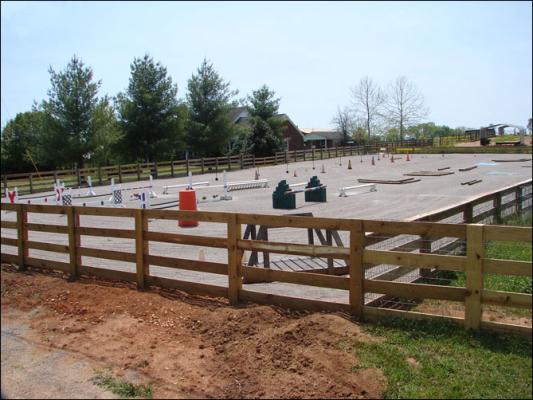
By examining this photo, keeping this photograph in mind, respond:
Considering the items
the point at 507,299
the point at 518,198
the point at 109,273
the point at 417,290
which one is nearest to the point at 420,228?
the point at 417,290

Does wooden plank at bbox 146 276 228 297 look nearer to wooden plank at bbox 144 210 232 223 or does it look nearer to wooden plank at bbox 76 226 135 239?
wooden plank at bbox 76 226 135 239

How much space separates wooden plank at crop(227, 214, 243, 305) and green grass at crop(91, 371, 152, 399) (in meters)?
2.14

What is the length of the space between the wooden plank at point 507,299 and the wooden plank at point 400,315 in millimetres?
325

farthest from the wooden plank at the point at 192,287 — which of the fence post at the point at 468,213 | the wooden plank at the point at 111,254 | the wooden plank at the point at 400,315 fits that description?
the fence post at the point at 468,213

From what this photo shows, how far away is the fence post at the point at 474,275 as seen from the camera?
4578 mm

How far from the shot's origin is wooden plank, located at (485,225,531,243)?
433 cm

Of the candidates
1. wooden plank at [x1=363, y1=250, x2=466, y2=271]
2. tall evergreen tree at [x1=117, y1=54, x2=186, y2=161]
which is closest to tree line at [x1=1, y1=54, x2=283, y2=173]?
tall evergreen tree at [x1=117, y1=54, x2=186, y2=161]

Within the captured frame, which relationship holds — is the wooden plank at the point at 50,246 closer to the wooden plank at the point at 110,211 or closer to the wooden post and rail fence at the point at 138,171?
the wooden plank at the point at 110,211

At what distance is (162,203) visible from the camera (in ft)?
65.8

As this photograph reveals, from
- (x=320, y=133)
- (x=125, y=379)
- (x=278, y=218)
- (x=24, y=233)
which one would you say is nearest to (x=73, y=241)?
(x=24, y=233)

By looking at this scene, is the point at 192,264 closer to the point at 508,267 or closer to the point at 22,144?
the point at 508,267

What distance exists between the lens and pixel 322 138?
7881 cm

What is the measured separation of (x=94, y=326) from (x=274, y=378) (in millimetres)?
2248

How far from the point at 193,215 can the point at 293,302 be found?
5.95 feet
